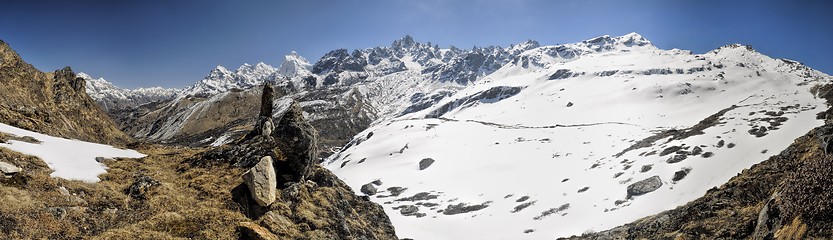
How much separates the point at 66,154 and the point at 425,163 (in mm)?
110526

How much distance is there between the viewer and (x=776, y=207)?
49.6 ft

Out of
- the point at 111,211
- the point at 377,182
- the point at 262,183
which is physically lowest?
the point at 111,211

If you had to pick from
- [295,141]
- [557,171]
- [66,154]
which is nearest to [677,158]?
[557,171]

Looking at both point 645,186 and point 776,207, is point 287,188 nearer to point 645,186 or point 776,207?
point 776,207

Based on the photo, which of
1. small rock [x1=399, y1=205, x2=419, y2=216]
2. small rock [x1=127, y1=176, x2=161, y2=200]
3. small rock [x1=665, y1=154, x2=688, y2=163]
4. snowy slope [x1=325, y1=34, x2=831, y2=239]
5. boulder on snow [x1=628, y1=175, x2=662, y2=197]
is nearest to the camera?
small rock [x1=127, y1=176, x2=161, y2=200]

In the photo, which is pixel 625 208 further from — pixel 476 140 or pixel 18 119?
pixel 476 140

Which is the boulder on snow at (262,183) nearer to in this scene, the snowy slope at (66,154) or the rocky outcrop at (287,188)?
the rocky outcrop at (287,188)

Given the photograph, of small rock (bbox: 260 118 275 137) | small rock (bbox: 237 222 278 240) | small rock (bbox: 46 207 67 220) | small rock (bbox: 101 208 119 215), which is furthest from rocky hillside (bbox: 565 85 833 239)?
small rock (bbox: 260 118 275 137)

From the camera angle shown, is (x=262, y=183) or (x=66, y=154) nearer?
(x=66, y=154)

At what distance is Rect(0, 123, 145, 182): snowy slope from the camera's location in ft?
Result: 56.8

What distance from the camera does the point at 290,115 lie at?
24.9m

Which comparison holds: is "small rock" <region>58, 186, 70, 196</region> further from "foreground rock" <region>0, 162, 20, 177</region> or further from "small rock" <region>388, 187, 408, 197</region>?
"small rock" <region>388, 187, 408, 197</region>

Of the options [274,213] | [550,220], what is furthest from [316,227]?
[550,220]

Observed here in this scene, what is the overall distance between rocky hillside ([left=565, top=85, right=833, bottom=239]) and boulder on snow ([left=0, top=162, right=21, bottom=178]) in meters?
25.2
